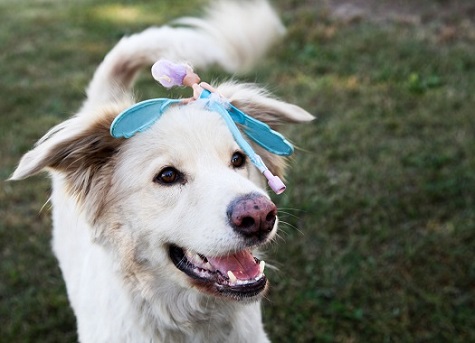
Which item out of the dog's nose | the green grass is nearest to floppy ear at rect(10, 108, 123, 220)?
the dog's nose

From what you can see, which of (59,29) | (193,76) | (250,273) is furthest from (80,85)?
(250,273)

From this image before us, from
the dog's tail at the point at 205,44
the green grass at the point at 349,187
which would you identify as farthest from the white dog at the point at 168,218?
the green grass at the point at 349,187

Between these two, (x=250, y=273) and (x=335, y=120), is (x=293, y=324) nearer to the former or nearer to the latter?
(x=250, y=273)

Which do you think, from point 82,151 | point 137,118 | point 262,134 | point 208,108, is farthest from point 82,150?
point 262,134

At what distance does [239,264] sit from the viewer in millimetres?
2201

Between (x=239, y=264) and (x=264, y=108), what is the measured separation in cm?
77

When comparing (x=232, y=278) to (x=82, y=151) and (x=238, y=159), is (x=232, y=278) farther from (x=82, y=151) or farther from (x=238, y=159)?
(x=82, y=151)

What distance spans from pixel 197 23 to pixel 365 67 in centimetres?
354

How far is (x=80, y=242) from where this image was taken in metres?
2.88

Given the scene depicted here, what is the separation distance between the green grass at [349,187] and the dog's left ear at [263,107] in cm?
124

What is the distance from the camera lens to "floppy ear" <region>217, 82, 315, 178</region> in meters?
2.57

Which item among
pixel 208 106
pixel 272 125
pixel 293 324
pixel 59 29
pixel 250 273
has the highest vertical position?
pixel 208 106

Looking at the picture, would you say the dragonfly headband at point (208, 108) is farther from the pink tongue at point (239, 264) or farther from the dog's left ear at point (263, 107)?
the pink tongue at point (239, 264)

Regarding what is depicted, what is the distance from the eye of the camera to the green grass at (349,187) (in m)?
3.57
